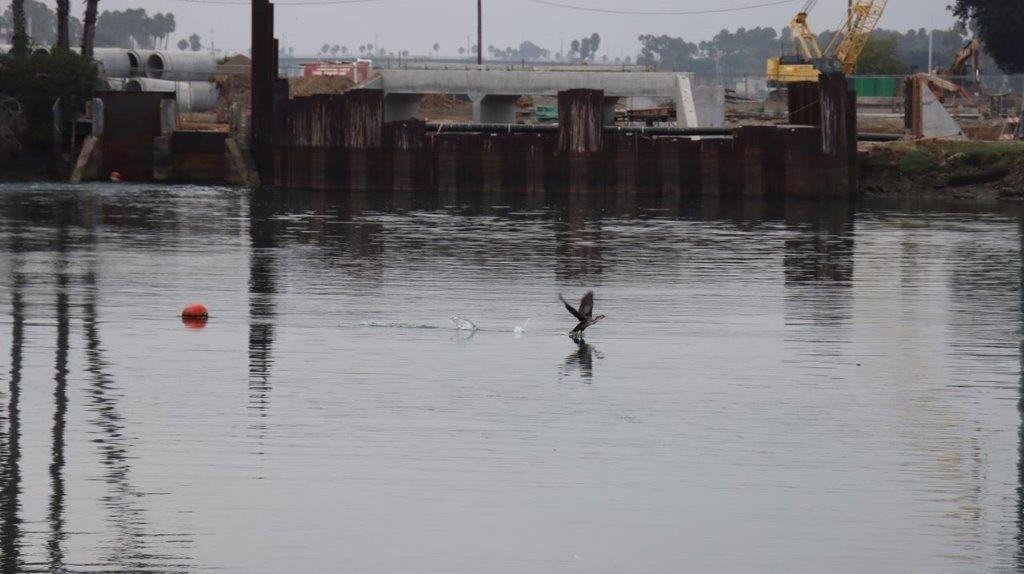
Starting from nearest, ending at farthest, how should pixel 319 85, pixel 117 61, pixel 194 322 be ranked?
pixel 194 322 → pixel 117 61 → pixel 319 85

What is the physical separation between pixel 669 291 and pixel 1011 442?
13.3 metres

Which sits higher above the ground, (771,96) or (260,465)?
(771,96)

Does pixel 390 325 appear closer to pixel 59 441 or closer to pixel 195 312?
pixel 195 312

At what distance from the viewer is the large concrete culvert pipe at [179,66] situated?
88562 mm

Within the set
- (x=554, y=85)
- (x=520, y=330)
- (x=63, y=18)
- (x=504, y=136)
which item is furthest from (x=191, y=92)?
(x=520, y=330)

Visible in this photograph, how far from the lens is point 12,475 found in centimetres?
1484

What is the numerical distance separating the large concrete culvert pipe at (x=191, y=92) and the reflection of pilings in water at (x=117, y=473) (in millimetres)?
58562

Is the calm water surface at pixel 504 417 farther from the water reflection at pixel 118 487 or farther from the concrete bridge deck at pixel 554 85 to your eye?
the concrete bridge deck at pixel 554 85

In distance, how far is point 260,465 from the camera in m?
15.4

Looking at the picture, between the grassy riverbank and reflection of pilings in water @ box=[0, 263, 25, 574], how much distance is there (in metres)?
44.1

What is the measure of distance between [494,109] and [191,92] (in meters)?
19.2

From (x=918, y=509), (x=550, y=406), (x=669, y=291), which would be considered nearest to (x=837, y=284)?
(x=669, y=291)

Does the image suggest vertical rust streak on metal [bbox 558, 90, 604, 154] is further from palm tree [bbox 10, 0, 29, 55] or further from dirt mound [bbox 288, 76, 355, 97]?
dirt mound [bbox 288, 76, 355, 97]

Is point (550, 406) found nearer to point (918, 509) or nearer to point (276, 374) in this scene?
point (276, 374)
